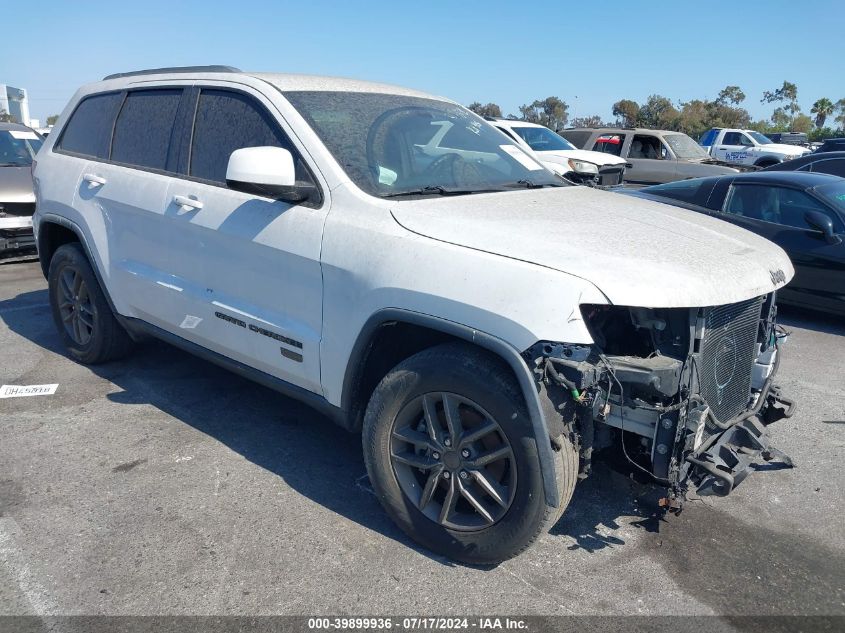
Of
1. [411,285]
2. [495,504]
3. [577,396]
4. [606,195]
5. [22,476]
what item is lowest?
[22,476]

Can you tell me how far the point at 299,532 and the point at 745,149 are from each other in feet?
76.8

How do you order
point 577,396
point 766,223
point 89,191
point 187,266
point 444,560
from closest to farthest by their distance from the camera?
point 577,396 → point 444,560 → point 187,266 → point 89,191 → point 766,223

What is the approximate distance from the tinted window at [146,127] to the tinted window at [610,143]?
12.5 meters

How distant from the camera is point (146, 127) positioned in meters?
4.55

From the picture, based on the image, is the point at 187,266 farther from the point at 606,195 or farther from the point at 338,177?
the point at 606,195

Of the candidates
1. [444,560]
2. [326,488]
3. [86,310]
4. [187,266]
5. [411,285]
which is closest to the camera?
[411,285]

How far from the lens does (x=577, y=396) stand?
2.63m

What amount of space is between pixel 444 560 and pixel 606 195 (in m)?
2.15

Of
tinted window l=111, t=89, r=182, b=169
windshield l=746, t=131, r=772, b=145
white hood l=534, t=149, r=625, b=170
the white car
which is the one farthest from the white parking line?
windshield l=746, t=131, r=772, b=145

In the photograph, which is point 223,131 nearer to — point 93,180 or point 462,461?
point 93,180

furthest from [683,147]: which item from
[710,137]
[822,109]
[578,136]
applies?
[822,109]

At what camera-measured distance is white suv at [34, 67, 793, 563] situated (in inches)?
106

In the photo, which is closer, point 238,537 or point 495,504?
point 495,504

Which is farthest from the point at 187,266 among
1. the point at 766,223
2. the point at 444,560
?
the point at 766,223
